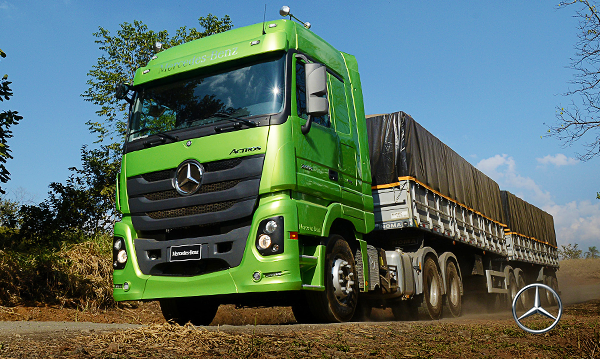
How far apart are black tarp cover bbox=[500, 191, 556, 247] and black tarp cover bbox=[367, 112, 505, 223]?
5460 millimetres

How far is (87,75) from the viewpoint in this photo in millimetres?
20297

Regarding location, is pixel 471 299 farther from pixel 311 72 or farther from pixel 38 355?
pixel 38 355

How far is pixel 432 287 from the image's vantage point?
9906mm

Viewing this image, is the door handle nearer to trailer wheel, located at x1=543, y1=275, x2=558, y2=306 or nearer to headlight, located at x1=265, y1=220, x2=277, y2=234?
headlight, located at x1=265, y1=220, x2=277, y2=234

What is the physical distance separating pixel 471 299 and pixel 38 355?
11629mm

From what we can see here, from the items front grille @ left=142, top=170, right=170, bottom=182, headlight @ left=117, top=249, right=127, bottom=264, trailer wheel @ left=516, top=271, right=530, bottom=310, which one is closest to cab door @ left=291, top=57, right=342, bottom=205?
front grille @ left=142, top=170, right=170, bottom=182

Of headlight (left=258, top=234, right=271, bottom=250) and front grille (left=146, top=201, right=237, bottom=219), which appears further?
front grille (left=146, top=201, right=237, bottom=219)

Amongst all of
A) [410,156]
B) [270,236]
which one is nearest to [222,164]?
[270,236]

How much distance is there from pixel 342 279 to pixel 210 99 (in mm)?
2697

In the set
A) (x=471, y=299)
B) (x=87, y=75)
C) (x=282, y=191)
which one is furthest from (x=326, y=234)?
(x=87, y=75)

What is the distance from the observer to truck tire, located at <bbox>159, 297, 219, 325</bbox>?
787cm

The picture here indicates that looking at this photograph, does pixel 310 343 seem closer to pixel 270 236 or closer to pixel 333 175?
pixel 270 236

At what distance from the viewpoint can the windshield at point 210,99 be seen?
6.49m

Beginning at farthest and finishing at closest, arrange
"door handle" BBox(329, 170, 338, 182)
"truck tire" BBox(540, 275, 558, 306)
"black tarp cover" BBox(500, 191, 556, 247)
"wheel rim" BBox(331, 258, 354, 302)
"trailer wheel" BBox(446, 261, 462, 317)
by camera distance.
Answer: "truck tire" BBox(540, 275, 558, 306) < "black tarp cover" BBox(500, 191, 556, 247) < "trailer wheel" BBox(446, 261, 462, 317) < "door handle" BBox(329, 170, 338, 182) < "wheel rim" BBox(331, 258, 354, 302)
